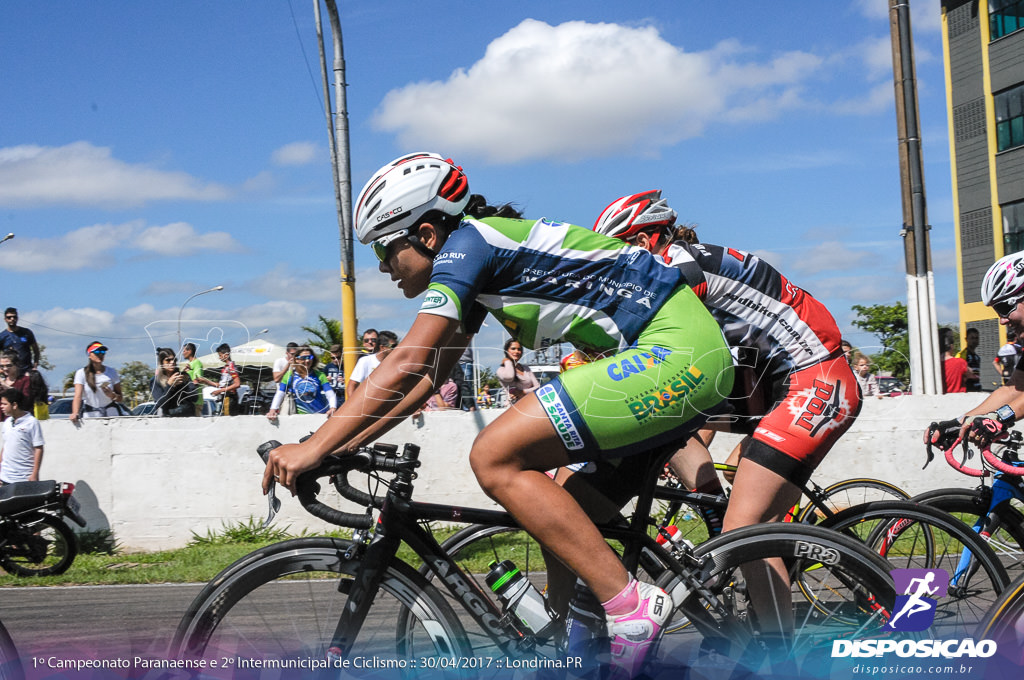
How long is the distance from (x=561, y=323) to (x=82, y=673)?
2116 millimetres

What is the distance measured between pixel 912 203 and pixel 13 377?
9.49 meters

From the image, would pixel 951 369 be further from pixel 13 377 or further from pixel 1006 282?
pixel 13 377

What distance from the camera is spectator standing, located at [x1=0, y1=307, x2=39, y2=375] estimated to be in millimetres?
10461

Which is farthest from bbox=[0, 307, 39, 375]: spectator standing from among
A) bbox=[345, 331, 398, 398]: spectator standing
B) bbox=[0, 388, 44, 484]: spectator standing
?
bbox=[345, 331, 398, 398]: spectator standing

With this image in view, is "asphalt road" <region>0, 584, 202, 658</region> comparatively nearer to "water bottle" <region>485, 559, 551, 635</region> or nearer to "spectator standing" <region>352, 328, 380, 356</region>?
"water bottle" <region>485, 559, 551, 635</region>

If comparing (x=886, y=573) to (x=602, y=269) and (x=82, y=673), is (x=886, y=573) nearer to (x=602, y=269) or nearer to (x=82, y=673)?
(x=602, y=269)

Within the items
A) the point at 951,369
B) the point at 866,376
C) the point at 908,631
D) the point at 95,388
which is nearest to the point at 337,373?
the point at 95,388

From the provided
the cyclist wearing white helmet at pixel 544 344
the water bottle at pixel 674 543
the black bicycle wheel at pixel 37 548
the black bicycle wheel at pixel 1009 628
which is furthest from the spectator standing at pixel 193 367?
the black bicycle wheel at pixel 1009 628

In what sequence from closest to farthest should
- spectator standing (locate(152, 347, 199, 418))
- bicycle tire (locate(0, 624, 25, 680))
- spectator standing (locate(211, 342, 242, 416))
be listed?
bicycle tire (locate(0, 624, 25, 680))
spectator standing (locate(152, 347, 199, 418))
spectator standing (locate(211, 342, 242, 416))

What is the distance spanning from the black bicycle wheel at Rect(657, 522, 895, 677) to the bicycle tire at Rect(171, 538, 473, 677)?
0.71 meters

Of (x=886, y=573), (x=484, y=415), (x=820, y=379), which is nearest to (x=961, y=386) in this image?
(x=484, y=415)

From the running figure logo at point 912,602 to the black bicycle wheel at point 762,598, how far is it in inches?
1.6

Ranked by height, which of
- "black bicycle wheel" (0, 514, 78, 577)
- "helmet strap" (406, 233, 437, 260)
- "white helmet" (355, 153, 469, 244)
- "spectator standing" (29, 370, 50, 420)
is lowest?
"black bicycle wheel" (0, 514, 78, 577)

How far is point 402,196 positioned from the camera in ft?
9.17
